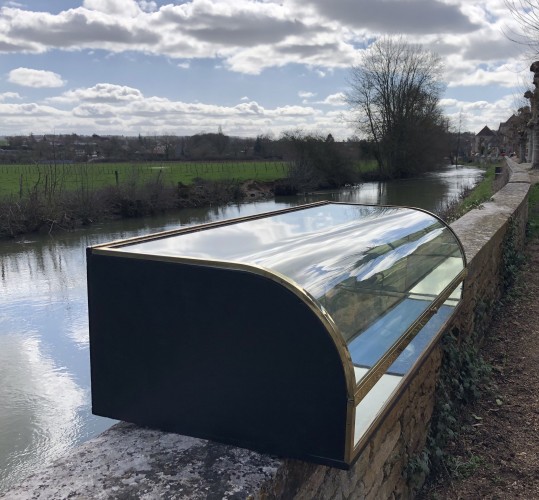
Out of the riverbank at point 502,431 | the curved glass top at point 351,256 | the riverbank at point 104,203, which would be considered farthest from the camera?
the riverbank at point 104,203

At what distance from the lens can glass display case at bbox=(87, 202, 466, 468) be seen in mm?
1724

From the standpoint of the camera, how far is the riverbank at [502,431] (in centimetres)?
315

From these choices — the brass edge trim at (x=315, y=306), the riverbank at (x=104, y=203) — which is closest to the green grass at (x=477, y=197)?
the brass edge trim at (x=315, y=306)

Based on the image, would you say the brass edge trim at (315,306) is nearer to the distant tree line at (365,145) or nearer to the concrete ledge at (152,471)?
the concrete ledge at (152,471)

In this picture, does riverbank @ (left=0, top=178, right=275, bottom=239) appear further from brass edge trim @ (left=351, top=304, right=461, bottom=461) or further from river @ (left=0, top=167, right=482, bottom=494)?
brass edge trim @ (left=351, top=304, right=461, bottom=461)

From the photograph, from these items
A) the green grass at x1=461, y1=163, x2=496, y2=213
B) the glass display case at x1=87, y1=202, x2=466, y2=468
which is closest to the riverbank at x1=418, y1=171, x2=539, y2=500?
the glass display case at x1=87, y1=202, x2=466, y2=468

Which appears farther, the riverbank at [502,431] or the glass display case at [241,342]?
the riverbank at [502,431]

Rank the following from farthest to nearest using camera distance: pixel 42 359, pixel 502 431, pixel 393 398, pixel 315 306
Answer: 1. pixel 42 359
2. pixel 502 431
3. pixel 393 398
4. pixel 315 306

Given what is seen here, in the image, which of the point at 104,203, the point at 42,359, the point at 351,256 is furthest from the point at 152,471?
the point at 104,203

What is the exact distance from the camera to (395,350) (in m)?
2.36

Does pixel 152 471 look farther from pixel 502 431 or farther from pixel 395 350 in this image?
pixel 502 431

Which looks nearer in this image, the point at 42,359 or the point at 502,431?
the point at 502,431

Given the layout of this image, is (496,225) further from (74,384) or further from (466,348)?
(74,384)

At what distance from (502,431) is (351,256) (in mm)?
2098
